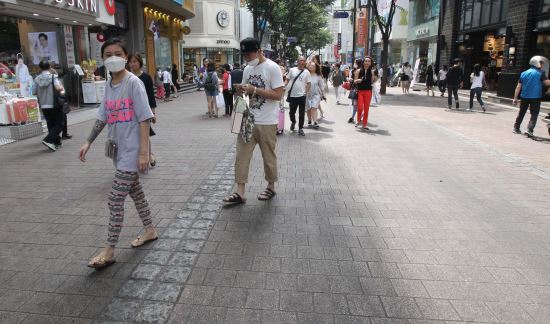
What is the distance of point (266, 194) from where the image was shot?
17.4 feet

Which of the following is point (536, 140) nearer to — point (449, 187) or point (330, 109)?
point (449, 187)

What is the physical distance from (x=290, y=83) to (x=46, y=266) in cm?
697

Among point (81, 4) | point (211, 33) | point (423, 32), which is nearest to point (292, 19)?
point (211, 33)

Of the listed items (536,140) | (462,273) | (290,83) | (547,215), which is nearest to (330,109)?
(290,83)

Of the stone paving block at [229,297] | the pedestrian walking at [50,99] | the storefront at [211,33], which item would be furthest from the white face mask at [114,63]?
the storefront at [211,33]

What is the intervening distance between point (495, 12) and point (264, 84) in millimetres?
18400

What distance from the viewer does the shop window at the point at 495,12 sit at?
62.1 ft

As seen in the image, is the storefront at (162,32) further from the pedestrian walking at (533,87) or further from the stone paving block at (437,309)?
the stone paving block at (437,309)

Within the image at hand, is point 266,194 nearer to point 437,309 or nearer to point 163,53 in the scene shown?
point 437,309

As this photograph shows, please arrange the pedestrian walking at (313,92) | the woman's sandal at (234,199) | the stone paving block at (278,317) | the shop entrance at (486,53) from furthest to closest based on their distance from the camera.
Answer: the shop entrance at (486,53)
the pedestrian walking at (313,92)
the woman's sandal at (234,199)
the stone paving block at (278,317)

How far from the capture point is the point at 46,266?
356 centimetres

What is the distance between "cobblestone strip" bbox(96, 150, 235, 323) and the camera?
2.92m

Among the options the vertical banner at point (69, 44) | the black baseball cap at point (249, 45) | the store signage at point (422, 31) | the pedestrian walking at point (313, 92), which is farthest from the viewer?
the store signage at point (422, 31)

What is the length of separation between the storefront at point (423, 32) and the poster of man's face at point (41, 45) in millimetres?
20999
